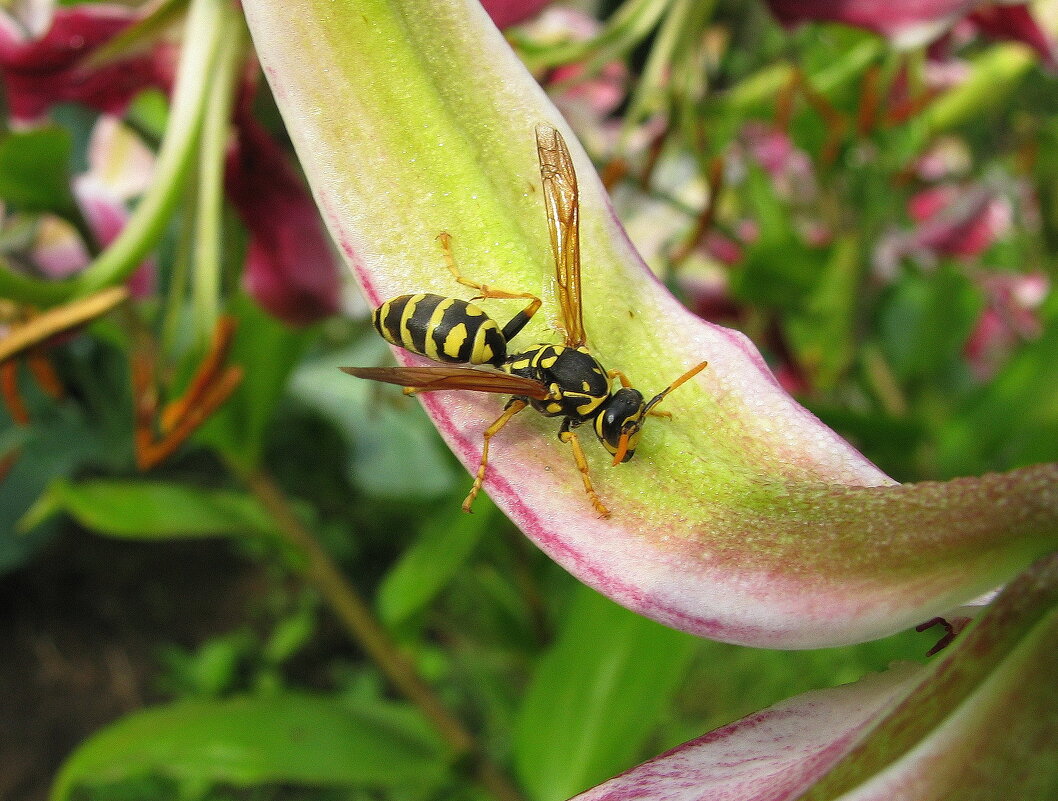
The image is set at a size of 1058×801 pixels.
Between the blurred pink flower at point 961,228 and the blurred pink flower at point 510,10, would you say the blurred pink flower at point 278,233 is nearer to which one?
the blurred pink flower at point 510,10

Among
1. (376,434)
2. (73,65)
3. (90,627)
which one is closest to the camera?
(73,65)

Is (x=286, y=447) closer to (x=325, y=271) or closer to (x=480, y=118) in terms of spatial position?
(x=325, y=271)

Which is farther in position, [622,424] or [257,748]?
[257,748]

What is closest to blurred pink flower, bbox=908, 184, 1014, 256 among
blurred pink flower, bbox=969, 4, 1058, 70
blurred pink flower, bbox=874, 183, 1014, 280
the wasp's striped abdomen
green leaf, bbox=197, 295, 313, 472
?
blurred pink flower, bbox=874, 183, 1014, 280

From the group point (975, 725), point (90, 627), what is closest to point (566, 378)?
point (975, 725)

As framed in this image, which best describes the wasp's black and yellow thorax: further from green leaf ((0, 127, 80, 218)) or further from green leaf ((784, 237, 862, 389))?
green leaf ((784, 237, 862, 389))

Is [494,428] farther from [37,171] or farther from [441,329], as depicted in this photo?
[37,171]

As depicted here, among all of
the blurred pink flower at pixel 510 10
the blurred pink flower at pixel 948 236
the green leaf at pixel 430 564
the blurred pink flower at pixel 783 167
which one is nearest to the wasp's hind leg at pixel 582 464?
the blurred pink flower at pixel 510 10
